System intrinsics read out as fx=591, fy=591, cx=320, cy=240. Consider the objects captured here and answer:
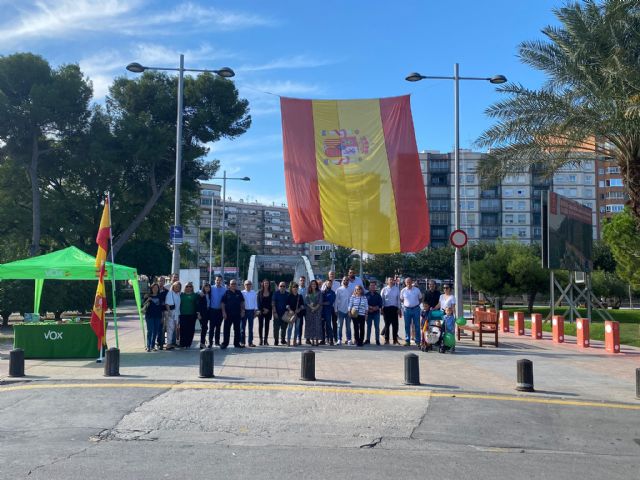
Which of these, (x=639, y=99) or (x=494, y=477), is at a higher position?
(x=639, y=99)

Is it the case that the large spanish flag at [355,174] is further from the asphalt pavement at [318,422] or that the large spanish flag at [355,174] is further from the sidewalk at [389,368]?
the asphalt pavement at [318,422]

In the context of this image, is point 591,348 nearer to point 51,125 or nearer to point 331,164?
point 331,164

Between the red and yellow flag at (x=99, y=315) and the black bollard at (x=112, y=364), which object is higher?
the red and yellow flag at (x=99, y=315)

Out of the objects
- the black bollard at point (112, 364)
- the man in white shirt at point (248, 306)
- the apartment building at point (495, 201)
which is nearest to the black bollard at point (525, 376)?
the black bollard at point (112, 364)

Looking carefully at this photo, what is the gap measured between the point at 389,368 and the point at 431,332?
2.74m

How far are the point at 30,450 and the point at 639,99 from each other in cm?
1413

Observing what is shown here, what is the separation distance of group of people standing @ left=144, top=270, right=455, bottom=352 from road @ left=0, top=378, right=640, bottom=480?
4.46 meters

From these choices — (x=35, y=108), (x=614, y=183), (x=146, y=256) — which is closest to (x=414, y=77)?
(x=35, y=108)

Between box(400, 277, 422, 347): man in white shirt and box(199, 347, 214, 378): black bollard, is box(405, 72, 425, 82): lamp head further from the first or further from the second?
box(199, 347, 214, 378): black bollard

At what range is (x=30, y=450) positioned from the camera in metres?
6.37

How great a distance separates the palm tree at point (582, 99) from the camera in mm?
14742

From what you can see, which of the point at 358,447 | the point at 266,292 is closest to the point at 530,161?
the point at 266,292

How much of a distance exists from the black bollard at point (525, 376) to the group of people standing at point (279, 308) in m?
4.96

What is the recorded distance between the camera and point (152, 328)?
14078mm
